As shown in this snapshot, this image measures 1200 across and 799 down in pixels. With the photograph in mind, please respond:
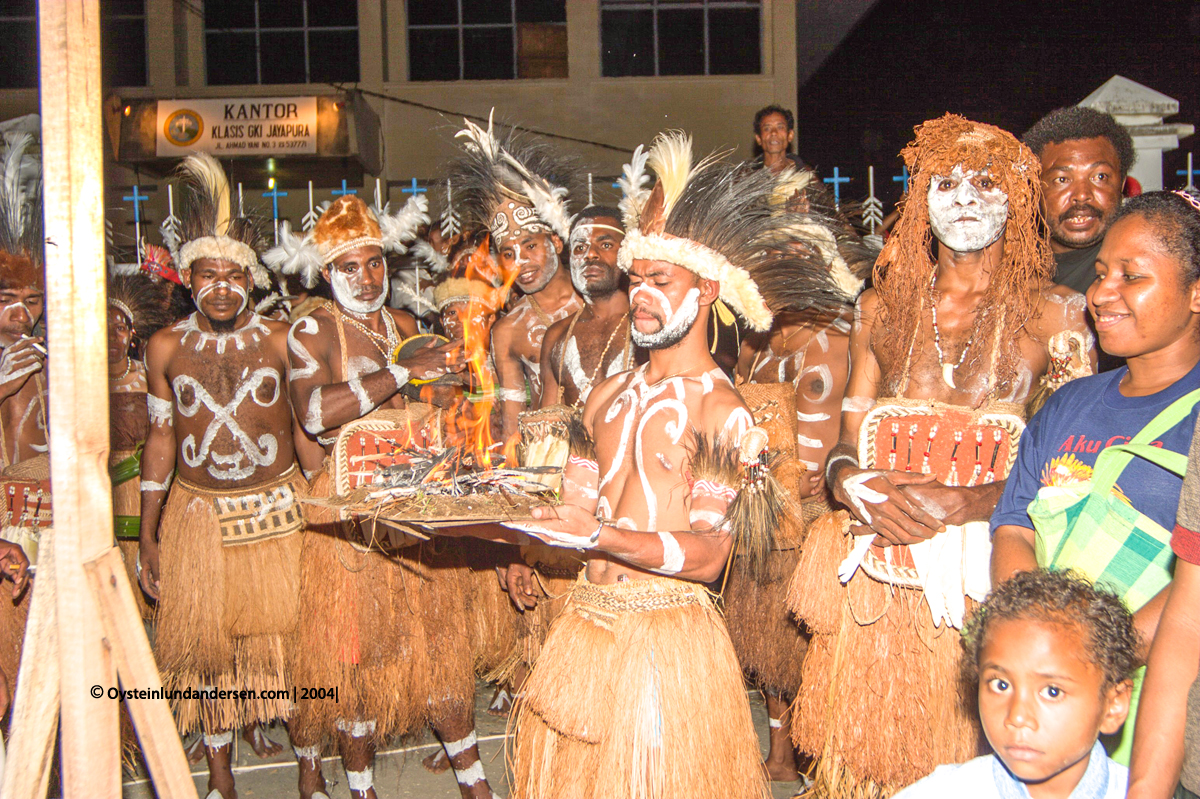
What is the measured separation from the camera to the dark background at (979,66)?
17.6 metres

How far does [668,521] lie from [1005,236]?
1.59 metres

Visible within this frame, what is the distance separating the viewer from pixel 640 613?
9.14 ft

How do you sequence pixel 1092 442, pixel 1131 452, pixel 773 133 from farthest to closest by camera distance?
1. pixel 773 133
2. pixel 1092 442
3. pixel 1131 452

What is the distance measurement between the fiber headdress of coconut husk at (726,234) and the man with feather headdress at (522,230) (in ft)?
5.16

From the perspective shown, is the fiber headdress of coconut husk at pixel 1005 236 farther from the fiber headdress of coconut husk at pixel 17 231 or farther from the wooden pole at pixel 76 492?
the fiber headdress of coconut husk at pixel 17 231

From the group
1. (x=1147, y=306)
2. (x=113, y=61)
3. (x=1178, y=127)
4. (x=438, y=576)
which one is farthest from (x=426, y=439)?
(x=113, y=61)

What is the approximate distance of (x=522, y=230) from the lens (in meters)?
4.64

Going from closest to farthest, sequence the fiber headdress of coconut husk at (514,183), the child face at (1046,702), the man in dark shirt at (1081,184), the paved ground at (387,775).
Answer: the child face at (1046,702) → the man in dark shirt at (1081,184) → the paved ground at (387,775) → the fiber headdress of coconut husk at (514,183)

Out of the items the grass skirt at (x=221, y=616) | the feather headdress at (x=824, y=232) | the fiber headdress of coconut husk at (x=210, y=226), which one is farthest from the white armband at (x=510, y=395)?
the feather headdress at (x=824, y=232)

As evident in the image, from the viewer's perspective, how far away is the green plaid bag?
2.12 m

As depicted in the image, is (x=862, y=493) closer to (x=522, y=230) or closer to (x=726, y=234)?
(x=726, y=234)

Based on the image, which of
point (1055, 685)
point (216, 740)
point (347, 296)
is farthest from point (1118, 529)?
point (216, 740)

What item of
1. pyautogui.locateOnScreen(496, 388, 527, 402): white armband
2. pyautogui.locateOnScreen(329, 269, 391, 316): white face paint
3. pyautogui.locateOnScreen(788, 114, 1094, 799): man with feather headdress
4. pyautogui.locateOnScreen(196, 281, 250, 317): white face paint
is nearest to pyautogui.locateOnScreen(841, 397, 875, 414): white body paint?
pyautogui.locateOnScreen(788, 114, 1094, 799): man with feather headdress

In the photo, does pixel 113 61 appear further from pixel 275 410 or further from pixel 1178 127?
pixel 1178 127
